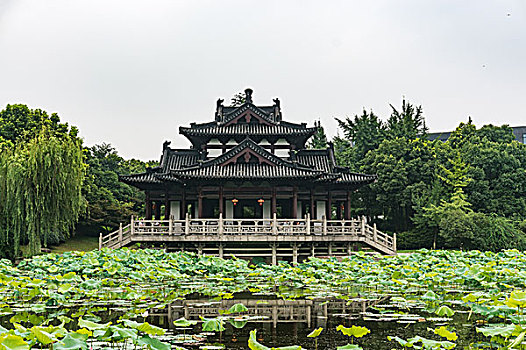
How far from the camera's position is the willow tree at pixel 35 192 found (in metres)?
15.9

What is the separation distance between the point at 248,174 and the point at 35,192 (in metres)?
7.97

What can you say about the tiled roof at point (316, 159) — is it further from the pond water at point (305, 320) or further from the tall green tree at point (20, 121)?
the pond water at point (305, 320)

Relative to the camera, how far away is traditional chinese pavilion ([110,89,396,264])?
19406mm

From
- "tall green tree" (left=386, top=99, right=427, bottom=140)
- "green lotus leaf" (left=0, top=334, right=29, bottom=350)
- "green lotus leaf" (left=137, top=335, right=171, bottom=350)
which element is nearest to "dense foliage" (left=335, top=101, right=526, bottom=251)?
"tall green tree" (left=386, top=99, right=427, bottom=140)

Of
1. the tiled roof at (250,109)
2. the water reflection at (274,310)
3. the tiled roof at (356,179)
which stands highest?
the tiled roof at (250,109)

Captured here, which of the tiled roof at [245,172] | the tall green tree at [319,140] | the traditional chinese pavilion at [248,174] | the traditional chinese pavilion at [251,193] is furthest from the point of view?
the tall green tree at [319,140]

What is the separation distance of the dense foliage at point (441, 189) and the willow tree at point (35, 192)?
17.0 meters

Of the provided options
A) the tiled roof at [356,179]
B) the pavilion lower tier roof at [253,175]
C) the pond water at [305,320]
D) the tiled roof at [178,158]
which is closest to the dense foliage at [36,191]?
the pavilion lower tier roof at [253,175]

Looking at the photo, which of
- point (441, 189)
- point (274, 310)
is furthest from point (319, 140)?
point (274, 310)

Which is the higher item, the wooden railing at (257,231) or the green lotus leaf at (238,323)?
the wooden railing at (257,231)

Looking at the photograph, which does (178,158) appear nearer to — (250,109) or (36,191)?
(250,109)

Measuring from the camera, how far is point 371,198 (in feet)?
107

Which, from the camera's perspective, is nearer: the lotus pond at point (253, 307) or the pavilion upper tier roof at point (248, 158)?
the lotus pond at point (253, 307)

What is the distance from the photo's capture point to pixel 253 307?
8.34 m
